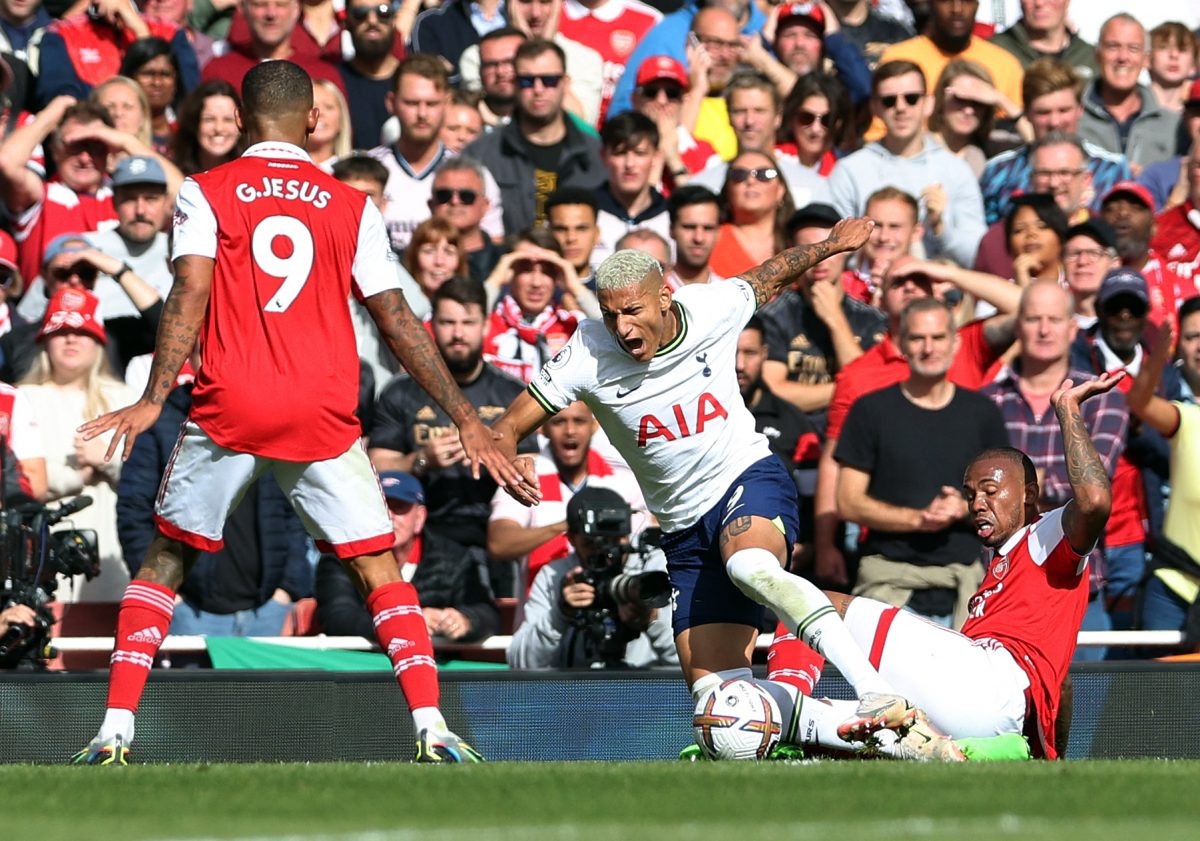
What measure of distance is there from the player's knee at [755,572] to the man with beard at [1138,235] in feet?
19.1

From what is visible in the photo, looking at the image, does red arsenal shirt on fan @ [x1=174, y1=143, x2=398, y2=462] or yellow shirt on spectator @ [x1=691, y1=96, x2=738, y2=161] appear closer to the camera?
red arsenal shirt on fan @ [x1=174, y1=143, x2=398, y2=462]

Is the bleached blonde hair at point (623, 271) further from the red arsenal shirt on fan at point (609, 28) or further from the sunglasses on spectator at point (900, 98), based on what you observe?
the red arsenal shirt on fan at point (609, 28)

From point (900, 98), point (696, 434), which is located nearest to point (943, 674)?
point (696, 434)

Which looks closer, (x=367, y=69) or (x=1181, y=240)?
(x=1181, y=240)

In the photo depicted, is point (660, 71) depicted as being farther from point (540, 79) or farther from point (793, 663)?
point (793, 663)

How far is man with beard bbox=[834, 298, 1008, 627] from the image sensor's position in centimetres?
1058

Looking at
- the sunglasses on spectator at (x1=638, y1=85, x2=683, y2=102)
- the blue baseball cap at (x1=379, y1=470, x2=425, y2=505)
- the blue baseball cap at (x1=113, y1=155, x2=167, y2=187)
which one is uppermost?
the sunglasses on spectator at (x1=638, y1=85, x2=683, y2=102)

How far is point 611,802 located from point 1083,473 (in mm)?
2937

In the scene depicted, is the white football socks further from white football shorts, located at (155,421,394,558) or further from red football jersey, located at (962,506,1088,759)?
white football shorts, located at (155,421,394,558)

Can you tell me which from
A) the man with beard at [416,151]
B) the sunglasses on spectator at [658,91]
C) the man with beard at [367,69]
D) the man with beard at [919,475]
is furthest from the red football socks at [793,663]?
the man with beard at [367,69]

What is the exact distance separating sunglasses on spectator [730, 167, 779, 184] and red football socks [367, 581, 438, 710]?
5297 millimetres

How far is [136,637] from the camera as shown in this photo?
304 inches

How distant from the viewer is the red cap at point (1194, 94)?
45.8ft

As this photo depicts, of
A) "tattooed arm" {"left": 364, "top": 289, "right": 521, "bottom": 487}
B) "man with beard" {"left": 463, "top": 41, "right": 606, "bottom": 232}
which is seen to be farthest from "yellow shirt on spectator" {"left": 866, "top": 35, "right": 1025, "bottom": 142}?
"tattooed arm" {"left": 364, "top": 289, "right": 521, "bottom": 487}
